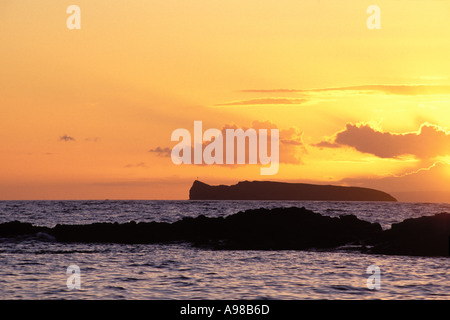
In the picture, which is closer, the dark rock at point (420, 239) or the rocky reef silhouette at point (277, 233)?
the dark rock at point (420, 239)

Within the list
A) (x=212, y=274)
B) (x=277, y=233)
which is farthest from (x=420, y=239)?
(x=212, y=274)

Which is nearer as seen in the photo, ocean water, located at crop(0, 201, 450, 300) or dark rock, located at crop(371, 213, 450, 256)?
ocean water, located at crop(0, 201, 450, 300)

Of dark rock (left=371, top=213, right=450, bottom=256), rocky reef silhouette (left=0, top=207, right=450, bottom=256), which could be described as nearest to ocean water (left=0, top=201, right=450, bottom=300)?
dark rock (left=371, top=213, right=450, bottom=256)

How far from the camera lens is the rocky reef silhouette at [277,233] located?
1715 inches

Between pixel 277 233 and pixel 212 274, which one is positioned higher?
pixel 277 233

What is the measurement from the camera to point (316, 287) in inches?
1086

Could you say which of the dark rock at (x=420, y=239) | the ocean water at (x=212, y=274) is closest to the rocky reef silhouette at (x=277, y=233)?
the dark rock at (x=420, y=239)

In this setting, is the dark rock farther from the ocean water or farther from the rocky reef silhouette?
the ocean water

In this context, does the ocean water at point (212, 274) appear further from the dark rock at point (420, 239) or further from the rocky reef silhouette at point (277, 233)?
the rocky reef silhouette at point (277, 233)

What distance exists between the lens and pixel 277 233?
49.8m

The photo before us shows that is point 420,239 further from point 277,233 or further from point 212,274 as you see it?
point 212,274

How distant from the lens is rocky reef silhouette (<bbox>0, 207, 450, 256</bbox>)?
1715 inches
